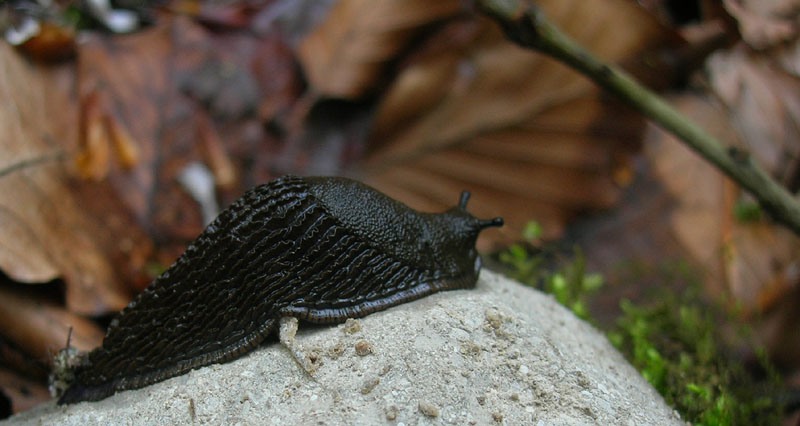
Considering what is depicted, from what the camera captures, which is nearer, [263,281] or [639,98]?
[263,281]

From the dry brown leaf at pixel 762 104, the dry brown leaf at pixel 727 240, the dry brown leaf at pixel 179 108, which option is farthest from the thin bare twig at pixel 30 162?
the dry brown leaf at pixel 762 104

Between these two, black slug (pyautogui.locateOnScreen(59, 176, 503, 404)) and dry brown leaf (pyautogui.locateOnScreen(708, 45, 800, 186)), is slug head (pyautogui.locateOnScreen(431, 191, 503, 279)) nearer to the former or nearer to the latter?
black slug (pyautogui.locateOnScreen(59, 176, 503, 404))

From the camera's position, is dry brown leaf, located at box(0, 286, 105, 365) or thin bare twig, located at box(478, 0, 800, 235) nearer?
dry brown leaf, located at box(0, 286, 105, 365)

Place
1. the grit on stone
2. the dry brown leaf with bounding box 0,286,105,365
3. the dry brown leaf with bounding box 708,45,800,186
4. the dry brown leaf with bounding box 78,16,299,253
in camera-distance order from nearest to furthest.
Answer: the grit on stone → the dry brown leaf with bounding box 0,286,105,365 → the dry brown leaf with bounding box 78,16,299,253 → the dry brown leaf with bounding box 708,45,800,186

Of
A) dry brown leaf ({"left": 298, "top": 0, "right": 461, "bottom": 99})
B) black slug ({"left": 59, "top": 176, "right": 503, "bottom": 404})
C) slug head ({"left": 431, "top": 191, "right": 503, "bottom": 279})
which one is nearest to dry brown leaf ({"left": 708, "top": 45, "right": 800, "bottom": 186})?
dry brown leaf ({"left": 298, "top": 0, "right": 461, "bottom": 99})

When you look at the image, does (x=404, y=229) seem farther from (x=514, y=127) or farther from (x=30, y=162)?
(x=30, y=162)

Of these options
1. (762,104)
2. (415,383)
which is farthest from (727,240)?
(415,383)

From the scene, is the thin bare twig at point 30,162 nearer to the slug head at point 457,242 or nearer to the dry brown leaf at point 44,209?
the dry brown leaf at point 44,209
